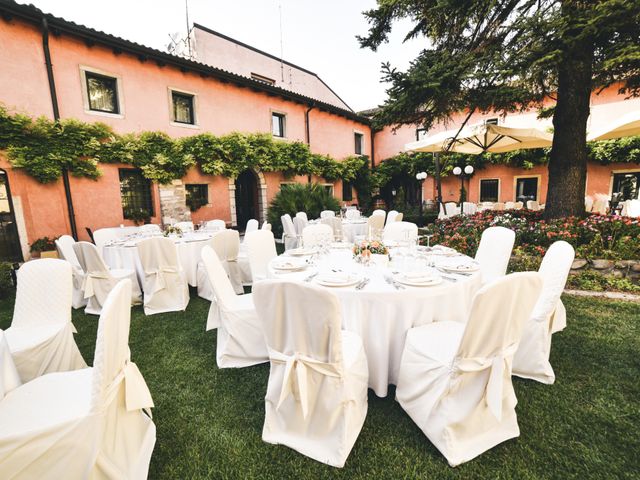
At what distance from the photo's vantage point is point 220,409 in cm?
216

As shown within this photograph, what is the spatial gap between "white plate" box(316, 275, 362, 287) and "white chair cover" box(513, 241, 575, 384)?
1352mm

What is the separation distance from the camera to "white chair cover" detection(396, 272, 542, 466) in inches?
62.0

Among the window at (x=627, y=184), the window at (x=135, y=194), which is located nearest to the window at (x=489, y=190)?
the window at (x=627, y=184)

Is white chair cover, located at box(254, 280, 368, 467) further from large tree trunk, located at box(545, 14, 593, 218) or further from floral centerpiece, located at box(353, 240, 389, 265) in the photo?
large tree trunk, located at box(545, 14, 593, 218)

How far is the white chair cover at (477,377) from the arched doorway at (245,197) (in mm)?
10960

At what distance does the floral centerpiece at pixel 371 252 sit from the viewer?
267 cm

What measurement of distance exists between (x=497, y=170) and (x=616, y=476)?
14.8 m

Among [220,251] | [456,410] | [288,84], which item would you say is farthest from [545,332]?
[288,84]

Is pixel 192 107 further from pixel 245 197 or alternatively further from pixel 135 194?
pixel 245 197

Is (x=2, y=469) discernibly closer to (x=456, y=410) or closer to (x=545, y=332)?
(x=456, y=410)

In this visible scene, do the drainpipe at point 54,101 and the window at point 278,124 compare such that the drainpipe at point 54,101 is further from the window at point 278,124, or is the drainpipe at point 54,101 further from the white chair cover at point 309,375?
the white chair cover at point 309,375

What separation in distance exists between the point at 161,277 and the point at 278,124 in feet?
31.8

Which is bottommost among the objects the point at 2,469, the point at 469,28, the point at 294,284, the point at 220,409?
the point at 220,409

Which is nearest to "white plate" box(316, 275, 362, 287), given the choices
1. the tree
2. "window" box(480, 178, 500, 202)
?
the tree
